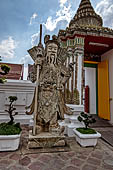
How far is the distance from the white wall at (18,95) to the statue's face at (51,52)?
2.17 meters

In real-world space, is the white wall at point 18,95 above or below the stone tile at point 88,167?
above

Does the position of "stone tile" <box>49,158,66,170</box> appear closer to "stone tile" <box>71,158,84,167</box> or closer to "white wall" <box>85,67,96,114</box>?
"stone tile" <box>71,158,84,167</box>

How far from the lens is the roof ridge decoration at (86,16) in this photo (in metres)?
6.08

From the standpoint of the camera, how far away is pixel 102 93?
21.3 ft

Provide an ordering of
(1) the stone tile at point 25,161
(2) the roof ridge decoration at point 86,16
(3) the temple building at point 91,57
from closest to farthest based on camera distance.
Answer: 1. (1) the stone tile at point 25,161
2. (3) the temple building at point 91,57
3. (2) the roof ridge decoration at point 86,16

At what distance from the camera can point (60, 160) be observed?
212 centimetres

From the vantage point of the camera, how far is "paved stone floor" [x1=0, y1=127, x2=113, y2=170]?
1910 mm

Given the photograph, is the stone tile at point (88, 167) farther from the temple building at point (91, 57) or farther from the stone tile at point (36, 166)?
the temple building at point (91, 57)

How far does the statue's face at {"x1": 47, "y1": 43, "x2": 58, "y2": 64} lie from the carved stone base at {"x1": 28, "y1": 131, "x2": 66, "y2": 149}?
182cm

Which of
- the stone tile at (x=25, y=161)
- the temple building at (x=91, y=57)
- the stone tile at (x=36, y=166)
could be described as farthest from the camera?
the temple building at (x=91, y=57)

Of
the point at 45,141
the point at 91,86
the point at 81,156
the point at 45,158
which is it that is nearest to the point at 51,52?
the point at 45,141

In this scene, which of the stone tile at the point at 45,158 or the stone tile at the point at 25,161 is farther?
the stone tile at the point at 45,158

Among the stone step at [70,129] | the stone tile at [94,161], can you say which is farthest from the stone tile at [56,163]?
the stone step at [70,129]

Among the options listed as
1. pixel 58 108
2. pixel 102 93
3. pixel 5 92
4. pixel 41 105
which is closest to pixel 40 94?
pixel 41 105
